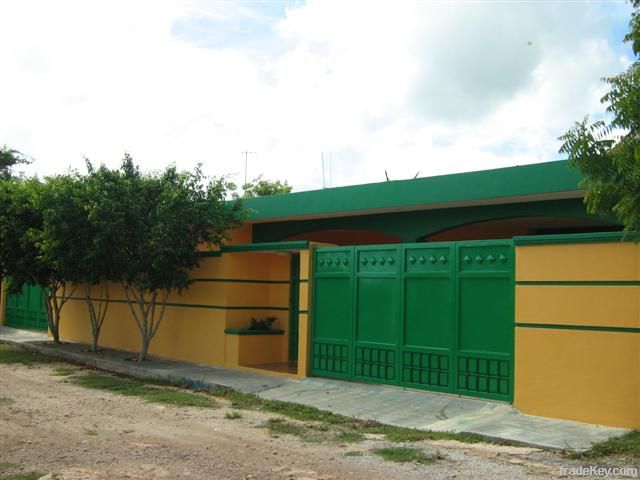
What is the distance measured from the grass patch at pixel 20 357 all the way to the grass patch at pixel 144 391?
2.88 m

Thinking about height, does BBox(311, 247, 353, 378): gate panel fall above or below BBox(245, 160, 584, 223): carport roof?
below

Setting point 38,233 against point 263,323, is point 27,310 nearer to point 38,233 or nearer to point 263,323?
point 38,233

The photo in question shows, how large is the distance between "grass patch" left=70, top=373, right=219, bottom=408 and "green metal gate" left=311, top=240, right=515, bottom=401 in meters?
2.25

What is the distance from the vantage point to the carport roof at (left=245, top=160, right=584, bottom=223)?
376 inches

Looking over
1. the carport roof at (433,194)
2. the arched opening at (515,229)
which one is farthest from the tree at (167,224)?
the arched opening at (515,229)

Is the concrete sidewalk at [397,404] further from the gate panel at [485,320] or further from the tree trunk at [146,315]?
the tree trunk at [146,315]

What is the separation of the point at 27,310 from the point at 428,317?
16.3m

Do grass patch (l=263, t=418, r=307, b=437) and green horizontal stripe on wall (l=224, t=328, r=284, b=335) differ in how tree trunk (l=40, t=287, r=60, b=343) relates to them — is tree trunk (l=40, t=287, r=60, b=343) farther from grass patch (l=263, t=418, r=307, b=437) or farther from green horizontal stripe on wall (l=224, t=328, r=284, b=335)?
grass patch (l=263, t=418, r=307, b=437)

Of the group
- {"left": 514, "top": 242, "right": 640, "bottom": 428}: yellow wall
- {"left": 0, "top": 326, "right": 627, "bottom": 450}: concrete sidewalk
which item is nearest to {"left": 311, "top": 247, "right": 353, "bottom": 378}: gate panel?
{"left": 0, "top": 326, "right": 627, "bottom": 450}: concrete sidewalk

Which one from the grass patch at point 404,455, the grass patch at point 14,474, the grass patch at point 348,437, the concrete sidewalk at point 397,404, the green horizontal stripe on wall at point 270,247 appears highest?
the green horizontal stripe on wall at point 270,247

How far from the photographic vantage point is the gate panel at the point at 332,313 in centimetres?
1086

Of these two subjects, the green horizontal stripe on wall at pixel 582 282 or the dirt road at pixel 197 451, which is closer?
the dirt road at pixel 197 451

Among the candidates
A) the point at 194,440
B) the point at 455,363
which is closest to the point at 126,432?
the point at 194,440

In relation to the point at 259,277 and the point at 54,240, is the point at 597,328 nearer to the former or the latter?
the point at 259,277
